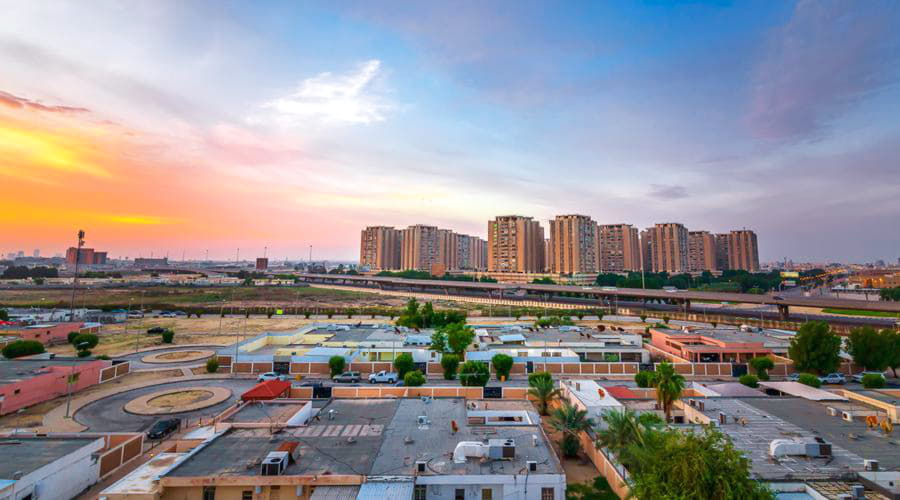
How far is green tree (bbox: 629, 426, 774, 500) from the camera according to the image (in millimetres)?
10039

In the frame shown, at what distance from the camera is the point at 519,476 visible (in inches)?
545

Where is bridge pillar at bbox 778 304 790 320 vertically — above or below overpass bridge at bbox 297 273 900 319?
below

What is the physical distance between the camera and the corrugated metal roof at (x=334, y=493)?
42.3 ft

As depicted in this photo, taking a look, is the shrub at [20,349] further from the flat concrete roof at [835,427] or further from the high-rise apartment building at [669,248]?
the high-rise apartment building at [669,248]

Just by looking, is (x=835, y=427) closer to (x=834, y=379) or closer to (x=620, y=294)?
(x=834, y=379)

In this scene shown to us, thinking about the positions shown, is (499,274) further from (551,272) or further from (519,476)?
(519,476)

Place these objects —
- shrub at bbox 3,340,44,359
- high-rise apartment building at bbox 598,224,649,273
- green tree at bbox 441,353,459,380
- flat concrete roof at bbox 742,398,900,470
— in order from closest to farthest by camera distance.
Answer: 1. flat concrete roof at bbox 742,398,900,470
2. green tree at bbox 441,353,459,380
3. shrub at bbox 3,340,44,359
4. high-rise apartment building at bbox 598,224,649,273

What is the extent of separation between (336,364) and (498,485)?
2275cm

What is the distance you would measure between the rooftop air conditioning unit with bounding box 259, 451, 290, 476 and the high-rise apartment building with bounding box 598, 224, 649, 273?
16272 centimetres

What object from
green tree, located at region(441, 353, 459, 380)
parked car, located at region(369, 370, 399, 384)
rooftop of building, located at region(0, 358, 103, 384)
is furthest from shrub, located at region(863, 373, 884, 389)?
rooftop of building, located at region(0, 358, 103, 384)

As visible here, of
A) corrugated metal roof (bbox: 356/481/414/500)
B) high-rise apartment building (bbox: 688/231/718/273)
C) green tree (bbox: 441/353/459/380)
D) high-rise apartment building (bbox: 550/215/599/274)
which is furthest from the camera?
high-rise apartment building (bbox: 688/231/718/273)

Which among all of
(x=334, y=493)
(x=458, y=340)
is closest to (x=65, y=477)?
(x=334, y=493)

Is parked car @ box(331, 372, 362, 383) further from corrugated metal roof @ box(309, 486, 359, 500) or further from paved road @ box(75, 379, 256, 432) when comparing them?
corrugated metal roof @ box(309, 486, 359, 500)

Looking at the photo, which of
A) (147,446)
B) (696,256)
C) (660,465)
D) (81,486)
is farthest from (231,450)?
(696,256)
